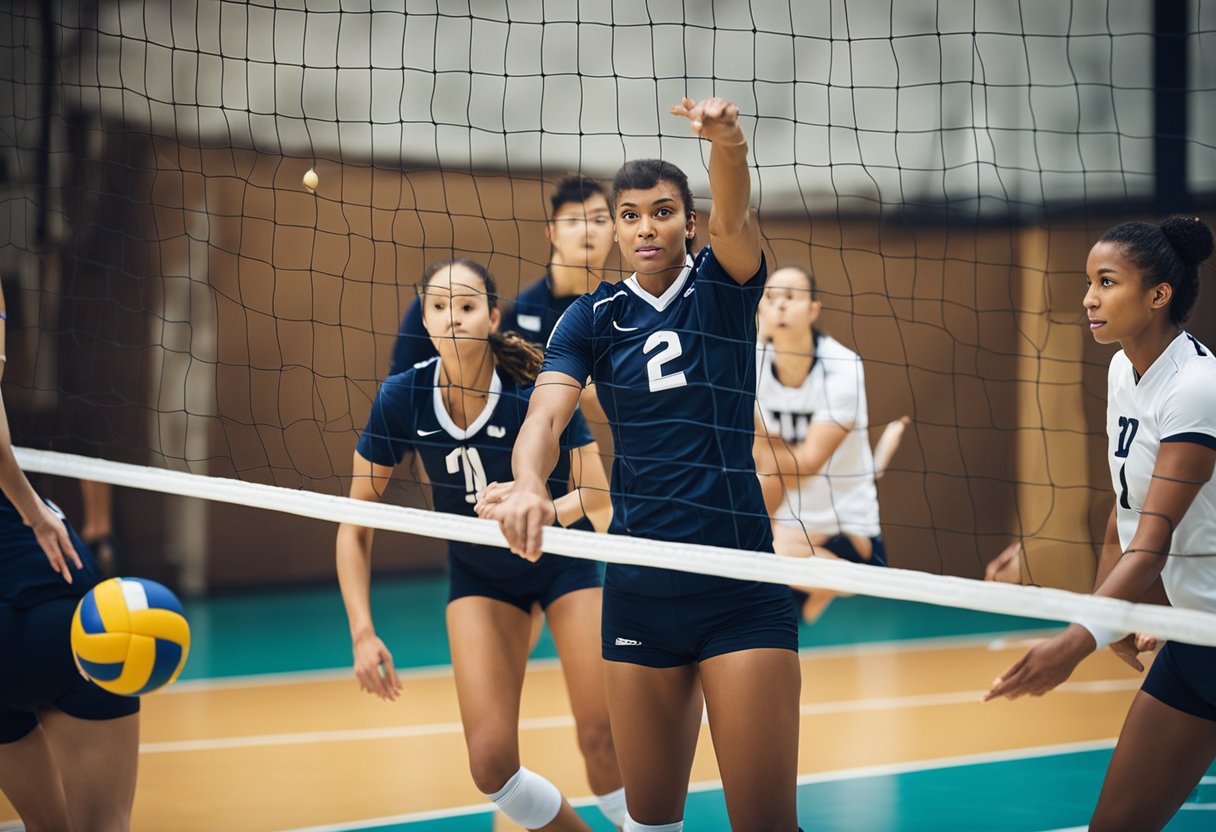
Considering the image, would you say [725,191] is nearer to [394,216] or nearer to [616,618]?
[616,618]

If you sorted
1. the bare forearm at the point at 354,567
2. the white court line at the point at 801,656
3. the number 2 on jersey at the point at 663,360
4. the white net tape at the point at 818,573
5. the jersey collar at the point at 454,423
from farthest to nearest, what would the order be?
the white court line at the point at 801,656 → the jersey collar at the point at 454,423 → the bare forearm at the point at 354,567 → the number 2 on jersey at the point at 663,360 → the white net tape at the point at 818,573

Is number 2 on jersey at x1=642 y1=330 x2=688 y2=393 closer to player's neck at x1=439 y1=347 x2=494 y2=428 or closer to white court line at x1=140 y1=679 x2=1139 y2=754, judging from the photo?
player's neck at x1=439 y1=347 x2=494 y2=428

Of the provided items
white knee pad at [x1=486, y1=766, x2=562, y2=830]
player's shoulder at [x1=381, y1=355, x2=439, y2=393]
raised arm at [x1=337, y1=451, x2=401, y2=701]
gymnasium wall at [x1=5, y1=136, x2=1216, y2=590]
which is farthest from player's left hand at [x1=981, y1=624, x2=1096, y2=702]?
gymnasium wall at [x1=5, y1=136, x2=1216, y2=590]

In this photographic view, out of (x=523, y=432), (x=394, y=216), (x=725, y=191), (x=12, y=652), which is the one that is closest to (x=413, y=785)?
(x=12, y=652)

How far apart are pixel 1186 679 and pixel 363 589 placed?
212 cm

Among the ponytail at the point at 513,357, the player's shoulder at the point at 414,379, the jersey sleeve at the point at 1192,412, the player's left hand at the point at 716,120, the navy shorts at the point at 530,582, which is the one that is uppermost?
the player's left hand at the point at 716,120

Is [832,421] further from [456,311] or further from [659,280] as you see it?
[659,280]

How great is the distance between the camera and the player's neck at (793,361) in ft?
19.8

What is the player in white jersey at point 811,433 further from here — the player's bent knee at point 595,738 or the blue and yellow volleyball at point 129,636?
the blue and yellow volleyball at point 129,636

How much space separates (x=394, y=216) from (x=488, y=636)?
524 cm

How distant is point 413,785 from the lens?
4.88 metres

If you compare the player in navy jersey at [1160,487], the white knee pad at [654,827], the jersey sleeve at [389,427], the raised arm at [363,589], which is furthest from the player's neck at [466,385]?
the player in navy jersey at [1160,487]

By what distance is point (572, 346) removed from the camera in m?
2.88

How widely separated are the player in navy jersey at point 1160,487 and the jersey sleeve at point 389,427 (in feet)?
6.14
